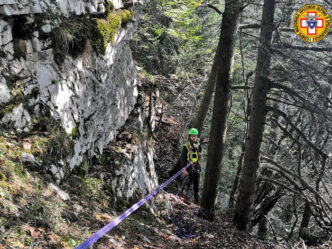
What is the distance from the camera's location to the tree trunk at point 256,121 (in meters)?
5.98

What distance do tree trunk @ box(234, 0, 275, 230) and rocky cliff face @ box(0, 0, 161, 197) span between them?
2443mm

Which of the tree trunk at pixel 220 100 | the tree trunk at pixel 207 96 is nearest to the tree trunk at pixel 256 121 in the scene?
the tree trunk at pixel 220 100

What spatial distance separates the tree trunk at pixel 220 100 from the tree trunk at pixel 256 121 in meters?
0.71

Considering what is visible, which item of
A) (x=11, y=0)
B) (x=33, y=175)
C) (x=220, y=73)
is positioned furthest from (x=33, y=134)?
(x=220, y=73)

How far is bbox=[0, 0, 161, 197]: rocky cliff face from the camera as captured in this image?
3.86m

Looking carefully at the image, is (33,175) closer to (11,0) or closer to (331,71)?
(11,0)

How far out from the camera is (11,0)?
3799 mm

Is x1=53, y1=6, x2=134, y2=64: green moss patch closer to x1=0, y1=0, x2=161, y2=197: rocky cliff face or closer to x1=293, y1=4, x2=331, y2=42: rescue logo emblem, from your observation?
x1=0, y1=0, x2=161, y2=197: rocky cliff face

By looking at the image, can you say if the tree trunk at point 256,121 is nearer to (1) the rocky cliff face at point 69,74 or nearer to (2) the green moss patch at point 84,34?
(1) the rocky cliff face at point 69,74

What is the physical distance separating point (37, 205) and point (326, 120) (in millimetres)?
5099

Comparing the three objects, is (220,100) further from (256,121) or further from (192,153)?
(192,153)

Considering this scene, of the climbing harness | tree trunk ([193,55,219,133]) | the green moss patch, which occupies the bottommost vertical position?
the climbing harness

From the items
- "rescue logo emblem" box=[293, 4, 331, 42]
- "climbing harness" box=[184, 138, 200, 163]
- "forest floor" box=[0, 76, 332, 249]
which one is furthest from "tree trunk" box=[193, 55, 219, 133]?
"forest floor" box=[0, 76, 332, 249]

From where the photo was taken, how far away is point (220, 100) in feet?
22.7
